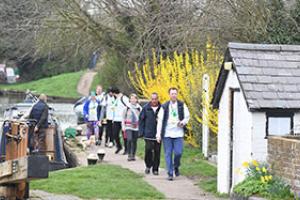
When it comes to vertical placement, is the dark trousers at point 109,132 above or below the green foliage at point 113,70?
below

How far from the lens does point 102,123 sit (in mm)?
23516

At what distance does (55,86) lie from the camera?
70.6 m

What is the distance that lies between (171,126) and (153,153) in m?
1.43

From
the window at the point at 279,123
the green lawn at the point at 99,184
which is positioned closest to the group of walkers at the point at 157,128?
the green lawn at the point at 99,184

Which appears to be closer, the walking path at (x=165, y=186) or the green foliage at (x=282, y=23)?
the walking path at (x=165, y=186)

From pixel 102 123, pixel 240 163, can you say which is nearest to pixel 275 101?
pixel 240 163

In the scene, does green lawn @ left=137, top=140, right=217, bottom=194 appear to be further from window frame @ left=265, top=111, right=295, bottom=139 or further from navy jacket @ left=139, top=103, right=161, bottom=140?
window frame @ left=265, top=111, right=295, bottom=139

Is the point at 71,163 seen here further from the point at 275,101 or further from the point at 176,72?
the point at 275,101

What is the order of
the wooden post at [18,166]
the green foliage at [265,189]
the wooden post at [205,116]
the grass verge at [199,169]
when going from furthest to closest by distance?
the wooden post at [205,116] < the grass verge at [199,169] < the green foliage at [265,189] < the wooden post at [18,166]

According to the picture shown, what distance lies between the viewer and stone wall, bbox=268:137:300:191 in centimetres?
1087

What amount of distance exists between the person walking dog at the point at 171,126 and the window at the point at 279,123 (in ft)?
11.3

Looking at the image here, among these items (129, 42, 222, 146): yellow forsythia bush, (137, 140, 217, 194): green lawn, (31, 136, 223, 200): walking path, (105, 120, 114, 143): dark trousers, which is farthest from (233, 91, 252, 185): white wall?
(105, 120, 114, 143): dark trousers

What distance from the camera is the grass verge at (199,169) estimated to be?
1490 cm

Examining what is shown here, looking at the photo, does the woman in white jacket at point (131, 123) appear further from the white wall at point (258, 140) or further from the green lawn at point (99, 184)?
the white wall at point (258, 140)
